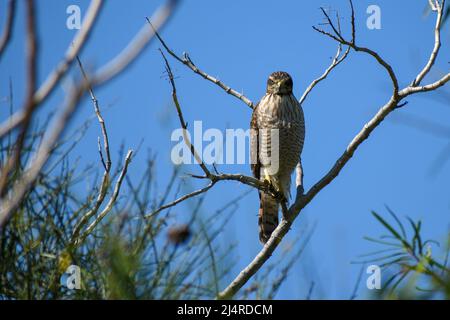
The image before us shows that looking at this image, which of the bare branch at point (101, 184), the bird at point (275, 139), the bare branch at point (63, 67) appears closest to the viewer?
the bare branch at point (63, 67)

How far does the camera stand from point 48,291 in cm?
238

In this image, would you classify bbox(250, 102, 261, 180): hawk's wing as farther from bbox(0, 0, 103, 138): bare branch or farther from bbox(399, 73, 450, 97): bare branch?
bbox(0, 0, 103, 138): bare branch

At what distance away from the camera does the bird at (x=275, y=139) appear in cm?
646

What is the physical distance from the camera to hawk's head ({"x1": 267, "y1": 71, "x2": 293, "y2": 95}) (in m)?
6.51

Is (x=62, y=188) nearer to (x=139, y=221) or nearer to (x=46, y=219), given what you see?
(x=46, y=219)

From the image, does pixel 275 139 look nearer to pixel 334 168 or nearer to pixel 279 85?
pixel 279 85

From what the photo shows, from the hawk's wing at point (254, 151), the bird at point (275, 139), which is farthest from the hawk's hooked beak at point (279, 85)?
the hawk's wing at point (254, 151)

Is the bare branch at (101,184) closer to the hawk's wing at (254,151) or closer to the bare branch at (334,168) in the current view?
the bare branch at (334,168)

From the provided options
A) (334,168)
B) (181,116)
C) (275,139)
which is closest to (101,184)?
(181,116)

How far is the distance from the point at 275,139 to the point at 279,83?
0.61 m

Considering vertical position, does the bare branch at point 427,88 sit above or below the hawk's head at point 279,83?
below

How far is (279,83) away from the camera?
21.5 ft

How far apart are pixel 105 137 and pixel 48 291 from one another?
1414 millimetres
